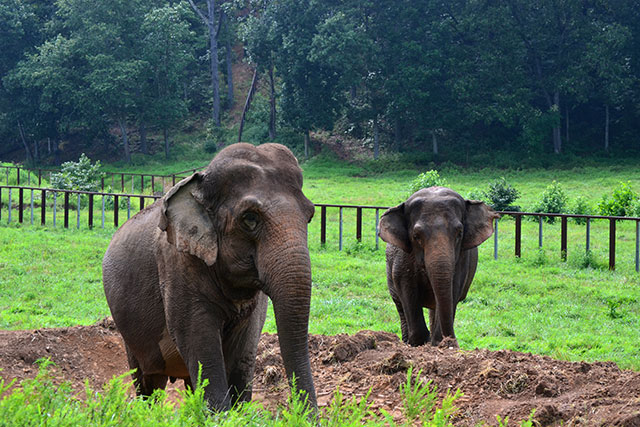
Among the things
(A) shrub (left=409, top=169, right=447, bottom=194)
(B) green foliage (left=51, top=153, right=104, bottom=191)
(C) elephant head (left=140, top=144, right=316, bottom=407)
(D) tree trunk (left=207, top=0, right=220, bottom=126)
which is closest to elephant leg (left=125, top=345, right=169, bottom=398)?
(C) elephant head (left=140, top=144, right=316, bottom=407)

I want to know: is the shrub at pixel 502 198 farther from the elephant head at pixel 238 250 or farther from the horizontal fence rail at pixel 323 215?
the elephant head at pixel 238 250

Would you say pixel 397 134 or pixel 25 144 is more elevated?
pixel 397 134

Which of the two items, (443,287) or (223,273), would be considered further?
(443,287)

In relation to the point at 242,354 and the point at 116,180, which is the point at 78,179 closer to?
the point at 116,180

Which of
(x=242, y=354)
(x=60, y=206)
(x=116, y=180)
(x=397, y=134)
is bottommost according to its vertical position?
(x=242, y=354)

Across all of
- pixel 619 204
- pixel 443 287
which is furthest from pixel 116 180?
pixel 443 287

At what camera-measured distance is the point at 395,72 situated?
44.2 metres

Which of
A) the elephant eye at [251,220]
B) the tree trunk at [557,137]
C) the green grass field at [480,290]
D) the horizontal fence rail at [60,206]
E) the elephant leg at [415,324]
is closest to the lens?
the elephant eye at [251,220]

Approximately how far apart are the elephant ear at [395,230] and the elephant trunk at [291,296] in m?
4.39

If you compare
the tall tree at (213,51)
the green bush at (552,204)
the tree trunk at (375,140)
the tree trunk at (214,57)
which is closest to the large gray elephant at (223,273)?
the green bush at (552,204)

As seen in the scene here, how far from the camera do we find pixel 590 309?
12.5 metres

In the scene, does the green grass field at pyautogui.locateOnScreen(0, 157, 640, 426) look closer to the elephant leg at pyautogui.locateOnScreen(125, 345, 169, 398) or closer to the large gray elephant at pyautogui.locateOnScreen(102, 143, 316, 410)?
the elephant leg at pyautogui.locateOnScreen(125, 345, 169, 398)

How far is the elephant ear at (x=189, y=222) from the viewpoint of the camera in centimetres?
484

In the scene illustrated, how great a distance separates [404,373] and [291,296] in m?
3.21
